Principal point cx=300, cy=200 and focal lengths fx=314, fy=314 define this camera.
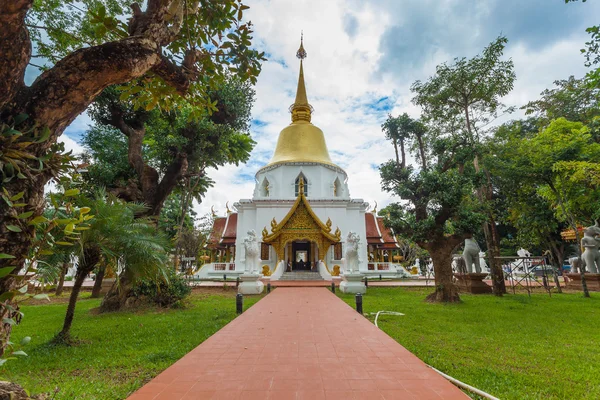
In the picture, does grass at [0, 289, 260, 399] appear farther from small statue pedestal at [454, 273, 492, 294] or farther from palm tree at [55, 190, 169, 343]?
small statue pedestal at [454, 273, 492, 294]

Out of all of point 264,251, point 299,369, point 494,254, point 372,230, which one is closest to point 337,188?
point 372,230

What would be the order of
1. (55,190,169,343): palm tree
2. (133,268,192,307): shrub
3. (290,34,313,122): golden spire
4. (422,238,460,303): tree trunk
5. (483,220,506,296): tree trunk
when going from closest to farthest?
(55,190,169,343): palm tree → (133,268,192,307): shrub → (422,238,460,303): tree trunk → (483,220,506,296): tree trunk → (290,34,313,122): golden spire

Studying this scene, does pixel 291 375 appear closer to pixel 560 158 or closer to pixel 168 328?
pixel 168 328

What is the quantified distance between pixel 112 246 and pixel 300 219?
12220 mm

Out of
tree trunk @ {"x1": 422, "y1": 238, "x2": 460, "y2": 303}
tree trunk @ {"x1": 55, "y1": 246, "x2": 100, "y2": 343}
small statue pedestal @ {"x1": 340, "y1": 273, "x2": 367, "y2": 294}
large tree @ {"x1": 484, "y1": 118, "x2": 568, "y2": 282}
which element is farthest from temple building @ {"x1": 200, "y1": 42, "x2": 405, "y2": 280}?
tree trunk @ {"x1": 55, "y1": 246, "x2": 100, "y2": 343}

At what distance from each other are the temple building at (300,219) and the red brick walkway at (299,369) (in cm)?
1164

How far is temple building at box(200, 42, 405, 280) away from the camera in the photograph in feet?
56.7

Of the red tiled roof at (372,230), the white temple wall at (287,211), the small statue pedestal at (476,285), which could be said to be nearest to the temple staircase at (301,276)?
the white temple wall at (287,211)

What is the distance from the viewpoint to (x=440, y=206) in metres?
9.70

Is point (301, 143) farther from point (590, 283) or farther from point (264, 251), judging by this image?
point (590, 283)

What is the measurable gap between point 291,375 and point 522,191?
13085mm

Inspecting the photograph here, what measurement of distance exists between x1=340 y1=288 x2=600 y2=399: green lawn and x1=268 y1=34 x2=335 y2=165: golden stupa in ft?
46.7

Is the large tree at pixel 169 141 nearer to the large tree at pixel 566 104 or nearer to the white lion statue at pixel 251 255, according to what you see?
the white lion statue at pixel 251 255

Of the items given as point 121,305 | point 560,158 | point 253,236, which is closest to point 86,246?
point 121,305
